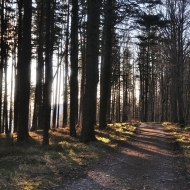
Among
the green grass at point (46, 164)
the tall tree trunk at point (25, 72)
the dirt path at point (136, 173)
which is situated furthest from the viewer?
the tall tree trunk at point (25, 72)

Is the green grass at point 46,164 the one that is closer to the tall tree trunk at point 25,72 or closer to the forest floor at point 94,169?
the forest floor at point 94,169

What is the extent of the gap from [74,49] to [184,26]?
1147cm

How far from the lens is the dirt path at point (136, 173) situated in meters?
6.60

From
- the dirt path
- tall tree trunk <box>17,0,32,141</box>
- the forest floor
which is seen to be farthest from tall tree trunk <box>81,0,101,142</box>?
tall tree trunk <box>17,0,32,141</box>

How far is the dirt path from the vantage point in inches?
260

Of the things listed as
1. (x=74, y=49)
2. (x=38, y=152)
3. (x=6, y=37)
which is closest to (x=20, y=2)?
(x=6, y=37)

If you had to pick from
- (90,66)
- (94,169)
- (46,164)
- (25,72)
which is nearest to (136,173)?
(94,169)

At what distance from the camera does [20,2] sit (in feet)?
57.6

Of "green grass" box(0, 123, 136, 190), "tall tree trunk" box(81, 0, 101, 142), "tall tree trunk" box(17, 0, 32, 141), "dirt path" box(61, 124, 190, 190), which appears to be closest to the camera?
"green grass" box(0, 123, 136, 190)

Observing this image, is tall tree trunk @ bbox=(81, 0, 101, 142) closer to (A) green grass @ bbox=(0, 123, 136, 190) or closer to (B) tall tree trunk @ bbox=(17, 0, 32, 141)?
(A) green grass @ bbox=(0, 123, 136, 190)

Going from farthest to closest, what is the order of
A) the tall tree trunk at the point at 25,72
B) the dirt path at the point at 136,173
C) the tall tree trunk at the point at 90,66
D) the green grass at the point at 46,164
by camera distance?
1. the tall tree trunk at the point at 25,72
2. the tall tree trunk at the point at 90,66
3. the dirt path at the point at 136,173
4. the green grass at the point at 46,164

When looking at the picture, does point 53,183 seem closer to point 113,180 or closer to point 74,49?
point 113,180

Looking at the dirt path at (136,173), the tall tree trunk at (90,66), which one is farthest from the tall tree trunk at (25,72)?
the dirt path at (136,173)

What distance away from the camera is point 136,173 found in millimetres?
7852
